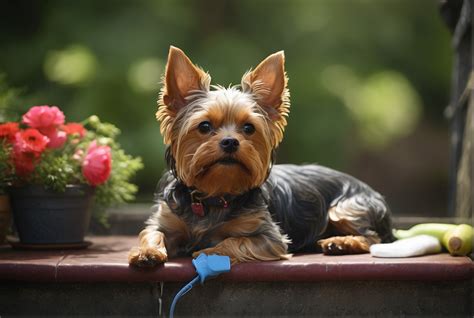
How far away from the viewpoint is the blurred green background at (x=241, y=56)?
11.8 metres

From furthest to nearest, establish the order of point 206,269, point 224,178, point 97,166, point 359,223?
point 97,166 → point 359,223 → point 224,178 → point 206,269

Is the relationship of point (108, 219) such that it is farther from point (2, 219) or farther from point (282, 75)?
point (282, 75)

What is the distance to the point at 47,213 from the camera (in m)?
4.79

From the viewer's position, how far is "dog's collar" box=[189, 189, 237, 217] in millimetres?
4238

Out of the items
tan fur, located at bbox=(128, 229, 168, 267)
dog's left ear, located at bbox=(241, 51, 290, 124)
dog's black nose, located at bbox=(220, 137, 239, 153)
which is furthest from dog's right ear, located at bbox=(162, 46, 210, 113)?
tan fur, located at bbox=(128, 229, 168, 267)

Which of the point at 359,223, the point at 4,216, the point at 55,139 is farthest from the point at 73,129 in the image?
the point at 359,223

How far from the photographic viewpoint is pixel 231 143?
3.90m

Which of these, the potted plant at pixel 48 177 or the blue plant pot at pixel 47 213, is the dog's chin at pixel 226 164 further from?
the blue plant pot at pixel 47 213

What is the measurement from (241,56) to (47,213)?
26.2ft

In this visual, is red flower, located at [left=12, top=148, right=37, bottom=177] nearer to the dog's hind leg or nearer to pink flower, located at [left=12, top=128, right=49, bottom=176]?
pink flower, located at [left=12, top=128, right=49, bottom=176]

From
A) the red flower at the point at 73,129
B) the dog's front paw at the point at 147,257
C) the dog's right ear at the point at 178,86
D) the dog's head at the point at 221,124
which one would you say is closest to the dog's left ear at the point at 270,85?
the dog's head at the point at 221,124

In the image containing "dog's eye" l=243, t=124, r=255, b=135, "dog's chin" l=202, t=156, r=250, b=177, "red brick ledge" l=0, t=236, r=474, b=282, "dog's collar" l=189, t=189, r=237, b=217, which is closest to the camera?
"red brick ledge" l=0, t=236, r=474, b=282

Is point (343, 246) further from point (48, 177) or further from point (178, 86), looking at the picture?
point (48, 177)

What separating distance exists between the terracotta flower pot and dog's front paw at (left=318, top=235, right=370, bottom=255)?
6.96 ft
